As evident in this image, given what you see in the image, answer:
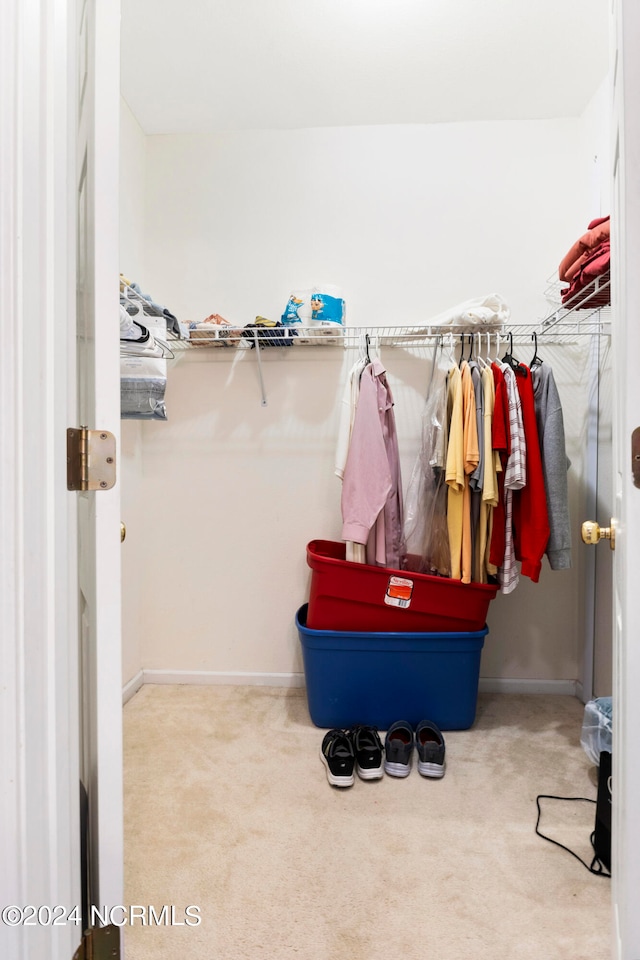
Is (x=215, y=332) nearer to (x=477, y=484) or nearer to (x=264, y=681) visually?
(x=477, y=484)

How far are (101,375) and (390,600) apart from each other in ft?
4.70

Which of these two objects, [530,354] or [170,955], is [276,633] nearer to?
[170,955]

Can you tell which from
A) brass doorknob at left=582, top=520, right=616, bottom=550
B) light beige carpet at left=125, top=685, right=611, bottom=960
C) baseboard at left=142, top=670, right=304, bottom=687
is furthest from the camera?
baseboard at left=142, top=670, right=304, bottom=687

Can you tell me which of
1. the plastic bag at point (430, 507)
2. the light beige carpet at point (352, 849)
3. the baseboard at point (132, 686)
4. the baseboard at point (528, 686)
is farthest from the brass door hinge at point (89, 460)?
the baseboard at point (528, 686)

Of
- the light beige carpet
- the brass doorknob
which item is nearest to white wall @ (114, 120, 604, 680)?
the light beige carpet

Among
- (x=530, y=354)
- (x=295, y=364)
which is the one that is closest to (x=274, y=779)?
(x=295, y=364)

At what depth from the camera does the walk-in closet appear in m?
1.87

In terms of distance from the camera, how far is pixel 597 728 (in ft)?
A: 5.16

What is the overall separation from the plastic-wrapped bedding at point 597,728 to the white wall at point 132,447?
5.85 feet

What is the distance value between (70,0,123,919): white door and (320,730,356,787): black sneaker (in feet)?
3.14

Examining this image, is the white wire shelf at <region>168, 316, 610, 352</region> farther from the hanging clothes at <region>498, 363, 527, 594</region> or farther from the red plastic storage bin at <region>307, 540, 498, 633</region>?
the red plastic storage bin at <region>307, 540, 498, 633</region>

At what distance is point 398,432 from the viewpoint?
2.33 metres

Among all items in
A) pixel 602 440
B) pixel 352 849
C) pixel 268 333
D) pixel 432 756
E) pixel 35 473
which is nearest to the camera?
pixel 35 473

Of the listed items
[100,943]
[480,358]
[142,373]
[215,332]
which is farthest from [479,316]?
[100,943]
